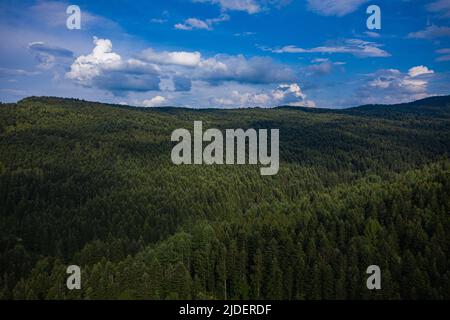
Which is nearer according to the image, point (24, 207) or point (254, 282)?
point (254, 282)

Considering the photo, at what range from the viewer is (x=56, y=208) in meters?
175

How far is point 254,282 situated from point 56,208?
11559cm

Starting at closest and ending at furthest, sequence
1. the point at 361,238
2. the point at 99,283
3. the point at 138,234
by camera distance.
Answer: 1. the point at 99,283
2. the point at 361,238
3. the point at 138,234

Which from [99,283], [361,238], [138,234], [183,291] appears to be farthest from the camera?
[138,234]

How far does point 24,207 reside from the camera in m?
175
